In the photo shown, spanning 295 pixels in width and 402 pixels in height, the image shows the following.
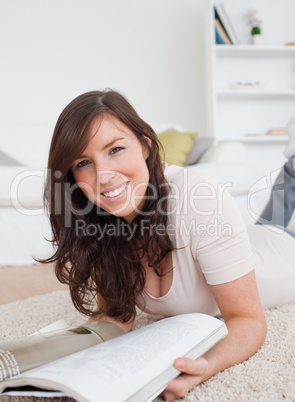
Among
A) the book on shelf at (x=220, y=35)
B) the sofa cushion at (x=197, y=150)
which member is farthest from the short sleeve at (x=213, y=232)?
the book on shelf at (x=220, y=35)

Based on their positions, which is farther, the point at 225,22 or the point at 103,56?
the point at 103,56

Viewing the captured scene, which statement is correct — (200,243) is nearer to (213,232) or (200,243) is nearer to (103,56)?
(213,232)

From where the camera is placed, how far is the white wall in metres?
3.92

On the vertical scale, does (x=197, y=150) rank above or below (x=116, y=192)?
below

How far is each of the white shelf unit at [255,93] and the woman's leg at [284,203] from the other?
75.1 inches

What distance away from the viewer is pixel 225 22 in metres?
3.92

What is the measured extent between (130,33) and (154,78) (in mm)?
482

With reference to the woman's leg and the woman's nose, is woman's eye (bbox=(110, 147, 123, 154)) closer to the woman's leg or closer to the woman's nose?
the woman's nose

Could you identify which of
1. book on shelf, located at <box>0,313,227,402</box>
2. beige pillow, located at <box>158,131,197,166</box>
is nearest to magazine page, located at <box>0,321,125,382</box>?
book on shelf, located at <box>0,313,227,402</box>

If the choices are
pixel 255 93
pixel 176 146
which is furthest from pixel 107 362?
pixel 255 93

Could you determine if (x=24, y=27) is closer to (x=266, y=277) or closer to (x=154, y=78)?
(x=154, y=78)

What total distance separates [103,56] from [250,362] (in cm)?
367

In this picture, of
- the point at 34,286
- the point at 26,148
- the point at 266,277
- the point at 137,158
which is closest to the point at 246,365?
the point at 266,277

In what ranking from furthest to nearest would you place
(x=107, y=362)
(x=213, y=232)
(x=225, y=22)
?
(x=225, y=22) → (x=213, y=232) → (x=107, y=362)
